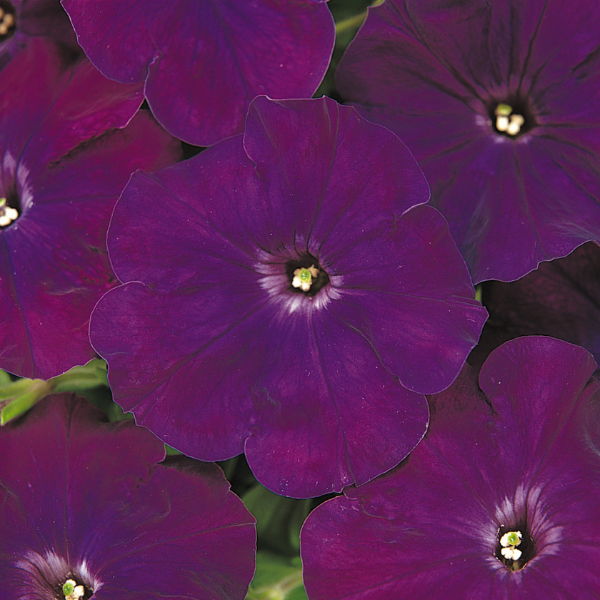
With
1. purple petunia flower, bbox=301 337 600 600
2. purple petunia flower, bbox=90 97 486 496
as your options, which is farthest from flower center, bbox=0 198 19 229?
purple petunia flower, bbox=301 337 600 600

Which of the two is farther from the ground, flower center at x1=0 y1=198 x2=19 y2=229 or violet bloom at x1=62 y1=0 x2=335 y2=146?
violet bloom at x1=62 y1=0 x2=335 y2=146

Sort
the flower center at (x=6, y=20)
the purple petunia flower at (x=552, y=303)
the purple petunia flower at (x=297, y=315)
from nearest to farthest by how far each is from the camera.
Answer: the purple petunia flower at (x=297, y=315), the purple petunia flower at (x=552, y=303), the flower center at (x=6, y=20)

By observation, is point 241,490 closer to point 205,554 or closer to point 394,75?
point 205,554

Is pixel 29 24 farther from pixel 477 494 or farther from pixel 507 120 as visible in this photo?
pixel 477 494

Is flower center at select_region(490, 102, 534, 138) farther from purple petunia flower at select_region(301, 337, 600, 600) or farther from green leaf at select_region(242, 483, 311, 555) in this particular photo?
green leaf at select_region(242, 483, 311, 555)

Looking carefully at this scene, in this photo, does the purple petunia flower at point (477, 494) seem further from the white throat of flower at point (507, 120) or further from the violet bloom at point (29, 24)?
the violet bloom at point (29, 24)

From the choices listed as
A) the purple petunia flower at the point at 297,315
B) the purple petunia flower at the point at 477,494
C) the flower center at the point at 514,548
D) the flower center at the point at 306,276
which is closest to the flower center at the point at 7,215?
the purple petunia flower at the point at 297,315

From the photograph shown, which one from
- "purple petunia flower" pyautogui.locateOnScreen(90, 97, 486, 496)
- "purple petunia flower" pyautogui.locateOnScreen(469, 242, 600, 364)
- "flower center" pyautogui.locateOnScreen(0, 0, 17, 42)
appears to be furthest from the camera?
"flower center" pyautogui.locateOnScreen(0, 0, 17, 42)
